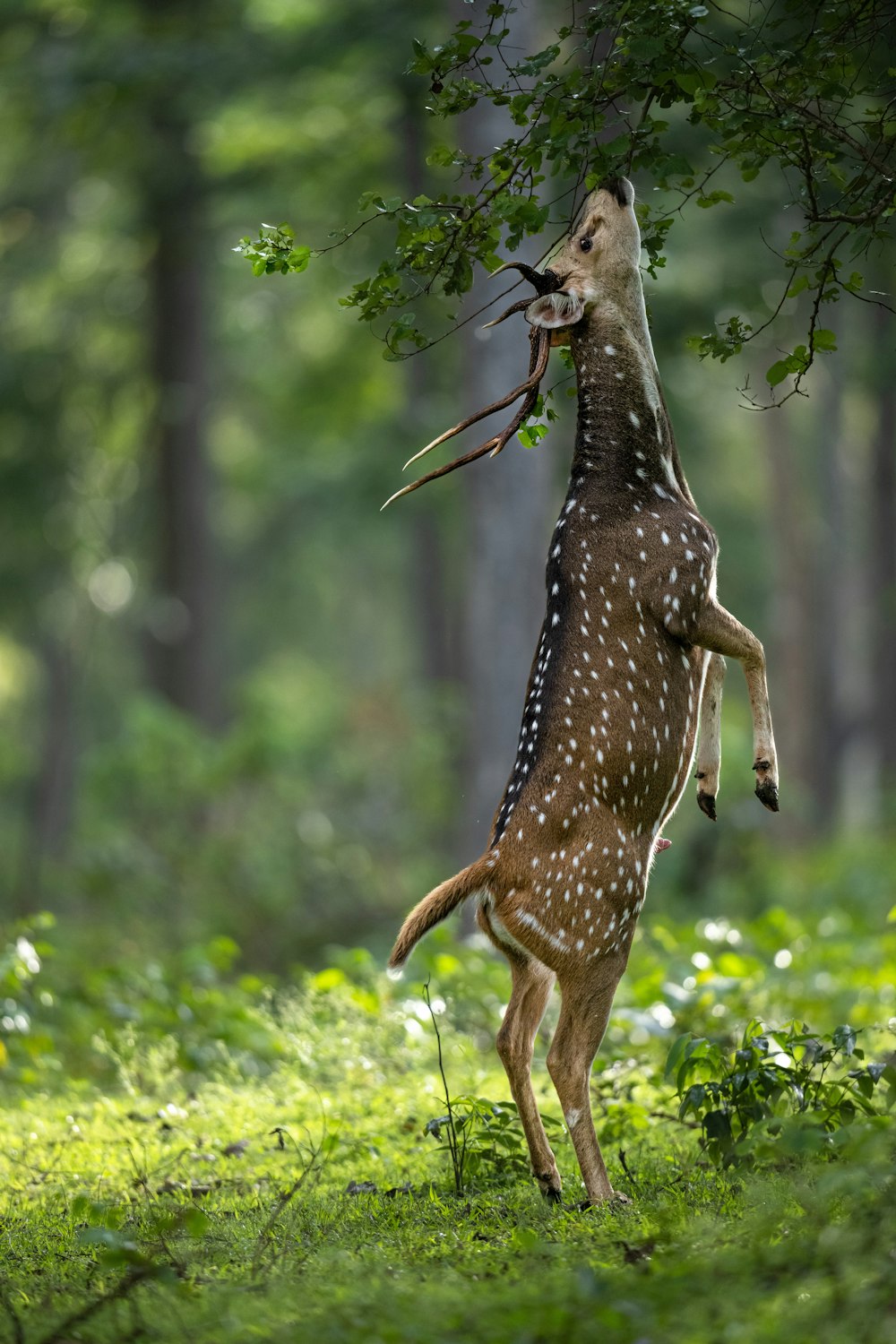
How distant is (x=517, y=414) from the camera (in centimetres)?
516

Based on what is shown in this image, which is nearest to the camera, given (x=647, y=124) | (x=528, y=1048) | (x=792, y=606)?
(x=647, y=124)

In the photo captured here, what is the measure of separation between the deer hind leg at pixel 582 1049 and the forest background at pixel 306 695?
13.5 inches

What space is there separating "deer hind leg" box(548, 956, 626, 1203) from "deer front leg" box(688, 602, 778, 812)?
849mm

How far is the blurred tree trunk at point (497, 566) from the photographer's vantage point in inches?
408

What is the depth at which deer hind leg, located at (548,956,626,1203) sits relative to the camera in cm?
497

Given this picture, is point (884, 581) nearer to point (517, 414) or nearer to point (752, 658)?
point (752, 658)

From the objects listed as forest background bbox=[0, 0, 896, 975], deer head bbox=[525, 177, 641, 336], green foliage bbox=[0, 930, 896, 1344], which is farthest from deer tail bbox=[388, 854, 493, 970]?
forest background bbox=[0, 0, 896, 975]

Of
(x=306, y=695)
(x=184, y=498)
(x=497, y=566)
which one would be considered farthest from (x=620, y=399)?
(x=306, y=695)

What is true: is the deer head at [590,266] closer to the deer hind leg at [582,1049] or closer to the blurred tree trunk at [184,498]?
the deer hind leg at [582,1049]

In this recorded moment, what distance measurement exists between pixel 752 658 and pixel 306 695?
27.6 m

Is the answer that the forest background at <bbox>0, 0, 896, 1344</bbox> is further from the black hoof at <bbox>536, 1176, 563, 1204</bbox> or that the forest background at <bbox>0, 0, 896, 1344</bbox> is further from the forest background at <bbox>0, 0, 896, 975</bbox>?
the black hoof at <bbox>536, 1176, 563, 1204</bbox>

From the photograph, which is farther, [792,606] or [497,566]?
[792,606]


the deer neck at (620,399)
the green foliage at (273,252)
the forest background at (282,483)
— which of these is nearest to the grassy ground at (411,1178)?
the deer neck at (620,399)

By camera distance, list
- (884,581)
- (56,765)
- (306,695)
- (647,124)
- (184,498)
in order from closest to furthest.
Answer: (647,124), (184,498), (884,581), (56,765), (306,695)
